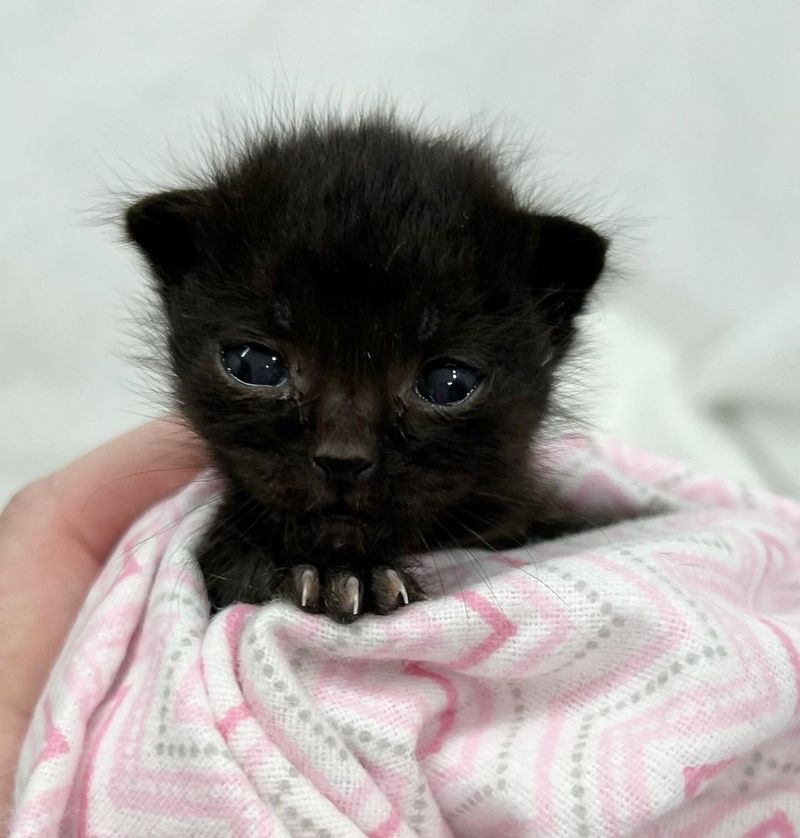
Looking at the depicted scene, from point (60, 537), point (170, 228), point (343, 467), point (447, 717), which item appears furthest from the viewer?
point (60, 537)

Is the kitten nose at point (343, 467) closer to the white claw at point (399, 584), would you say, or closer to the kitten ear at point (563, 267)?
the white claw at point (399, 584)

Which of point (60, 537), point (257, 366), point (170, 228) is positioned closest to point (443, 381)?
point (257, 366)

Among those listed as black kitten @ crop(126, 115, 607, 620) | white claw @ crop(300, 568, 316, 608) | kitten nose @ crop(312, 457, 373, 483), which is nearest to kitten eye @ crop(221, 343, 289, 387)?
black kitten @ crop(126, 115, 607, 620)

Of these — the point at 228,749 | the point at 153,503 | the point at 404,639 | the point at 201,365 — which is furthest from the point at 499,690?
the point at 153,503

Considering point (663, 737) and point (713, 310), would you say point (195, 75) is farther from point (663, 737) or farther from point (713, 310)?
point (663, 737)

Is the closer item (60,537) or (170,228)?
(170,228)

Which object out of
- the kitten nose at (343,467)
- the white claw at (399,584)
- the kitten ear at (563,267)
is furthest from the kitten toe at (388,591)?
the kitten ear at (563,267)

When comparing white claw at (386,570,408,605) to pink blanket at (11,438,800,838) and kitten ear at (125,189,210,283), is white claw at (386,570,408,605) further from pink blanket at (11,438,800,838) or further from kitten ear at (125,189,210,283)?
kitten ear at (125,189,210,283)

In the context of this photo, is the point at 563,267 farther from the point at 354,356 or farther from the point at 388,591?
the point at 388,591
